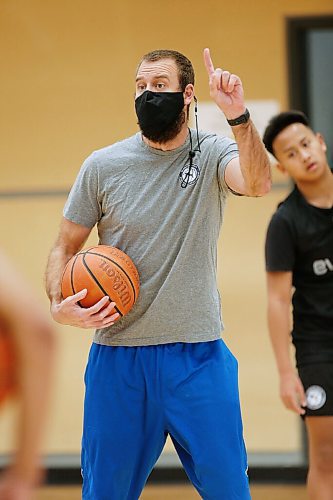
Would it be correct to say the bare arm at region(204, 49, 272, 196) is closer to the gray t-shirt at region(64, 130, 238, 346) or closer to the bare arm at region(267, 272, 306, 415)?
the gray t-shirt at region(64, 130, 238, 346)

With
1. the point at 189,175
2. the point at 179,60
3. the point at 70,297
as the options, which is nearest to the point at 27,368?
the point at 70,297

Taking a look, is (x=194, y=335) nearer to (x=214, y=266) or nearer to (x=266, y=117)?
(x=214, y=266)

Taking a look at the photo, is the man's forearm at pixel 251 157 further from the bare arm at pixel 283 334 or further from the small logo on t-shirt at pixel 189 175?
the bare arm at pixel 283 334

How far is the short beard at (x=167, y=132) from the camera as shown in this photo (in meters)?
3.60

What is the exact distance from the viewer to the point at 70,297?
3.40 meters

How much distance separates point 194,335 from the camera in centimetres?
354

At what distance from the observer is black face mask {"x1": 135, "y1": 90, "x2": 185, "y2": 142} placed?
3555 millimetres

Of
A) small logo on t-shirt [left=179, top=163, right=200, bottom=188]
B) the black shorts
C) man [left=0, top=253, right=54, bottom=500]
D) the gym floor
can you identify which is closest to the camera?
man [left=0, top=253, right=54, bottom=500]

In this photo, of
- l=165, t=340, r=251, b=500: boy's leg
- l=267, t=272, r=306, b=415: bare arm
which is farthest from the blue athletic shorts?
l=267, t=272, r=306, b=415: bare arm

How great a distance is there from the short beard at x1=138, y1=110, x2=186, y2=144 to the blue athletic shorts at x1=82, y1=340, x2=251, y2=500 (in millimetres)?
780

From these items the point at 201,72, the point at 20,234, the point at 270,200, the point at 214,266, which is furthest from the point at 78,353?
the point at 214,266

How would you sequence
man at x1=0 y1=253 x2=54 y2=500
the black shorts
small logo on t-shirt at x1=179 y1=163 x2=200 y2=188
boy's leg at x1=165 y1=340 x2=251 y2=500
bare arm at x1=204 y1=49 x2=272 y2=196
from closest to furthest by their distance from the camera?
man at x1=0 y1=253 x2=54 y2=500 → bare arm at x1=204 y1=49 x2=272 y2=196 → boy's leg at x1=165 y1=340 x2=251 y2=500 → small logo on t-shirt at x1=179 y1=163 x2=200 y2=188 → the black shorts

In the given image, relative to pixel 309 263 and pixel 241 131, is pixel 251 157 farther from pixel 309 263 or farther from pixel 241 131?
pixel 309 263

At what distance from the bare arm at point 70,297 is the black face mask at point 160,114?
1.52ft
